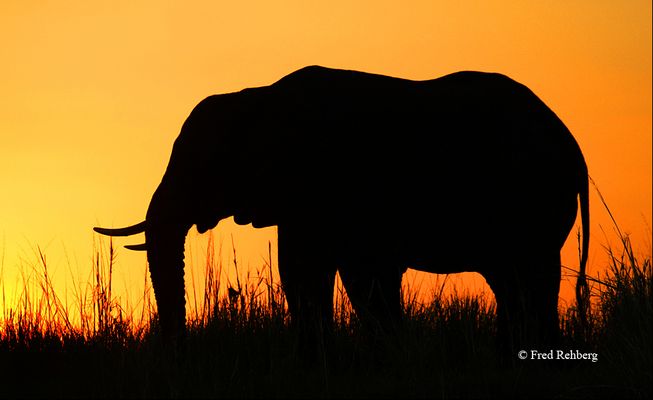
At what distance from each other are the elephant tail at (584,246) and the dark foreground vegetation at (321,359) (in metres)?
0.13

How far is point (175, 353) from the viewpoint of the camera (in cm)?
652

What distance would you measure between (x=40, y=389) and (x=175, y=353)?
822 mm

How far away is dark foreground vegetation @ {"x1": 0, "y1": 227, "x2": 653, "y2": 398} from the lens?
5969mm

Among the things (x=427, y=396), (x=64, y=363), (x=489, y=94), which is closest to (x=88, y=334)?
(x=64, y=363)

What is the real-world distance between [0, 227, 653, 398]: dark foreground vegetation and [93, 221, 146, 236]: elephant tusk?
35 cm

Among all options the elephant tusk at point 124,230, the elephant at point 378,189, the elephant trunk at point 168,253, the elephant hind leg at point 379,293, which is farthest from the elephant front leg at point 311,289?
the elephant tusk at point 124,230

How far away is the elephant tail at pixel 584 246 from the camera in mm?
7375

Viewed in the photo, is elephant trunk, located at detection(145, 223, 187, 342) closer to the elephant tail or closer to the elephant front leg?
the elephant front leg

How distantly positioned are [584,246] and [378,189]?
1710mm

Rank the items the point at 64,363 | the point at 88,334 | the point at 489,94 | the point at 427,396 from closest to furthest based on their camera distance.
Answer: the point at 427,396 → the point at 64,363 → the point at 88,334 → the point at 489,94

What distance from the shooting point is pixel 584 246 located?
7832mm

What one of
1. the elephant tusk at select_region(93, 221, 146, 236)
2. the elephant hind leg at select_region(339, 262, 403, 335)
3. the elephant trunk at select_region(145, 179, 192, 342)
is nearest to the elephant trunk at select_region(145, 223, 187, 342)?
the elephant trunk at select_region(145, 179, 192, 342)

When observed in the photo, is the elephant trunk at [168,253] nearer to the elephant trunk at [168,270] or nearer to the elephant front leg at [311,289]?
the elephant trunk at [168,270]

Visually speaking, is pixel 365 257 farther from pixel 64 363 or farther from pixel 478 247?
pixel 64 363
